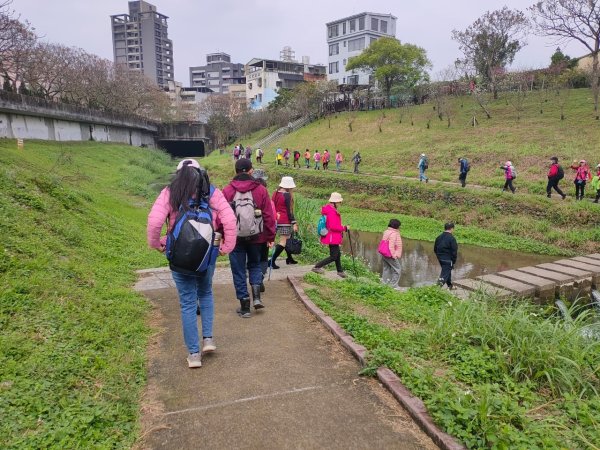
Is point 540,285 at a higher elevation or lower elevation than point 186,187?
lower

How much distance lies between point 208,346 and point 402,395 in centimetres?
→ 176

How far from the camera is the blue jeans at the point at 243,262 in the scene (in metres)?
4.76

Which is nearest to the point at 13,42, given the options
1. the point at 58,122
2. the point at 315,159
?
the point at 58,122

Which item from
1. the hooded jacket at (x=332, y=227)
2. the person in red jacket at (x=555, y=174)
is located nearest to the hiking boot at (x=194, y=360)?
the hooded jacket at (x=332, y=227)

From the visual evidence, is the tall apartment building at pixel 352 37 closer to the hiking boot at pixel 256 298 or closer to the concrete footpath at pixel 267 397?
the hiking boot at pixel 256 298

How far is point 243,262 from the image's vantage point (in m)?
4.84

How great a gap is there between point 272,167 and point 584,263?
855 inches

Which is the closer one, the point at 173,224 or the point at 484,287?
the point at 173,224

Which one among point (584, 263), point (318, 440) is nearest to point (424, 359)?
point (318, 440)

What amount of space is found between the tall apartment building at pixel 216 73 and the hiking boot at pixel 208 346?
331ft

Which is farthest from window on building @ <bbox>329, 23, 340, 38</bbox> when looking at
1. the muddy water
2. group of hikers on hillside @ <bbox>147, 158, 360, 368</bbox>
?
group of hikers on hillside @ <bbox>147, 158, 360, 368</bbox>

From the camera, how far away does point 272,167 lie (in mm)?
28719

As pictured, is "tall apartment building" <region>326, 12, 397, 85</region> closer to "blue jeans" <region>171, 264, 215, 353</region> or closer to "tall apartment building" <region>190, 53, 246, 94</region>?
"tall apartment building" <region>190, 53, 246, 94</region>

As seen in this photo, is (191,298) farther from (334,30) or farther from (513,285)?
(334,30)
